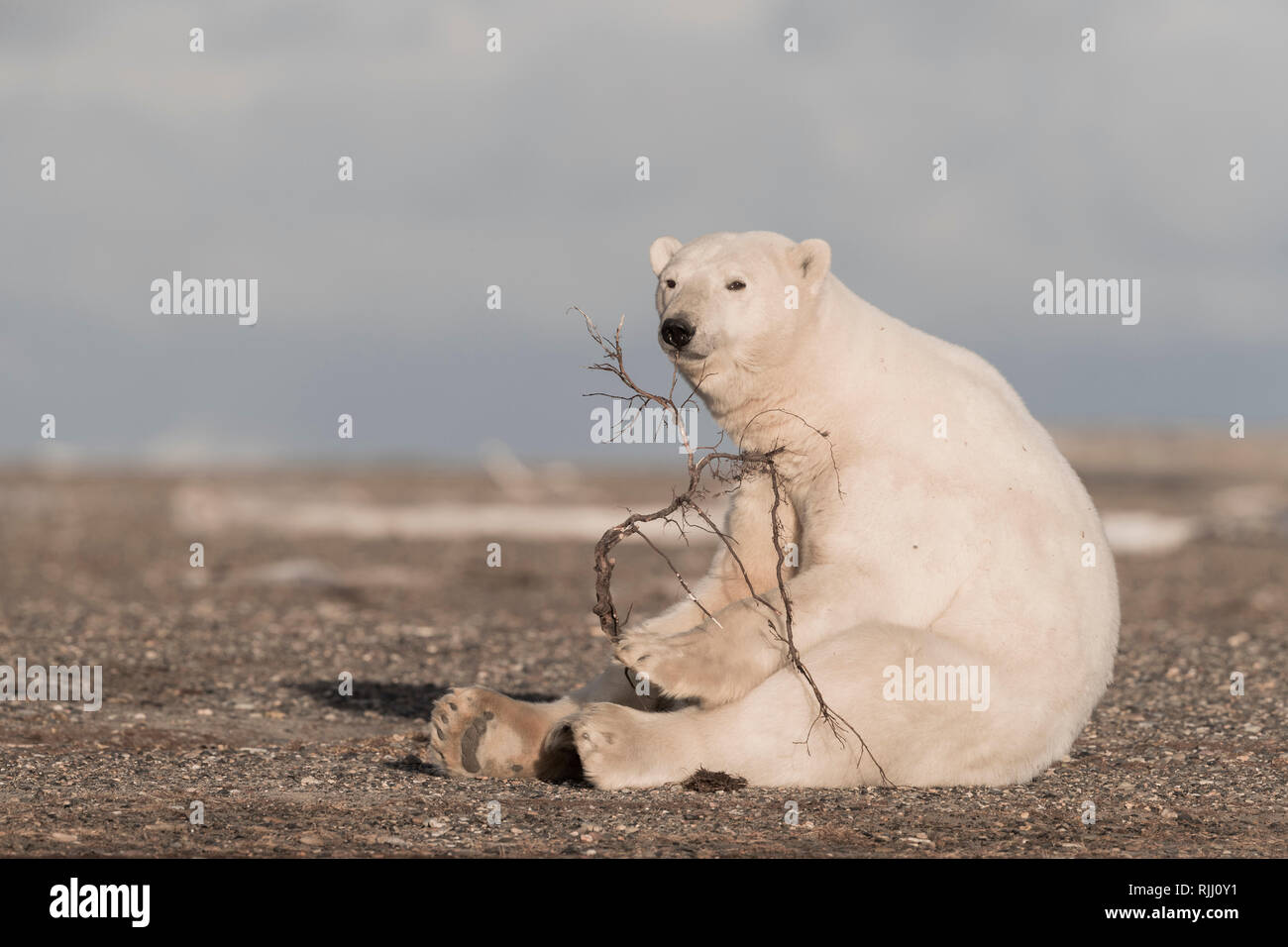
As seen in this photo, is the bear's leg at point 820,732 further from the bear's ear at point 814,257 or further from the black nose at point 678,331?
the bear's ear at point 814,257

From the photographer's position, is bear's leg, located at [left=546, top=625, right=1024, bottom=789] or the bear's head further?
the bear's head

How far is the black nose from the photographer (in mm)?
6172

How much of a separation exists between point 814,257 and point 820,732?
2.15m

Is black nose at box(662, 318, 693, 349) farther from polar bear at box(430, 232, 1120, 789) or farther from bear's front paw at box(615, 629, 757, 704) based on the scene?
bear's front paw at box(615, 629, 757, 704)

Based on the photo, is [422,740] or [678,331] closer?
[678,331]

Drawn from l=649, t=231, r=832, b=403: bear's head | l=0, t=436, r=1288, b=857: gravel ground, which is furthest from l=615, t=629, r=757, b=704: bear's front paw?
l=649, t=231, r=832, b=403: bear's head

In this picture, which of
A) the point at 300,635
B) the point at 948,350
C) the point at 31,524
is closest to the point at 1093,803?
the point at 948,350

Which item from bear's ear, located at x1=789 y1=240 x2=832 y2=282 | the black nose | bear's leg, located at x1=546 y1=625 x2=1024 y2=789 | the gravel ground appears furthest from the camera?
bear's ear, located at x1=789 y1=240 x2=832 y2=282

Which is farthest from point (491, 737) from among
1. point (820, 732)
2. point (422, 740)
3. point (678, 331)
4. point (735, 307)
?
point (735, 307)

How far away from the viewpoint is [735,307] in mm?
6273

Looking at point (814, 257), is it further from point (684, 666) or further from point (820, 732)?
point (820, 732)

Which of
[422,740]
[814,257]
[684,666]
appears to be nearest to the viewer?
[684,666]

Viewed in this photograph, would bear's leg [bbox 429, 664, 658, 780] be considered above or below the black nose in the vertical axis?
below
